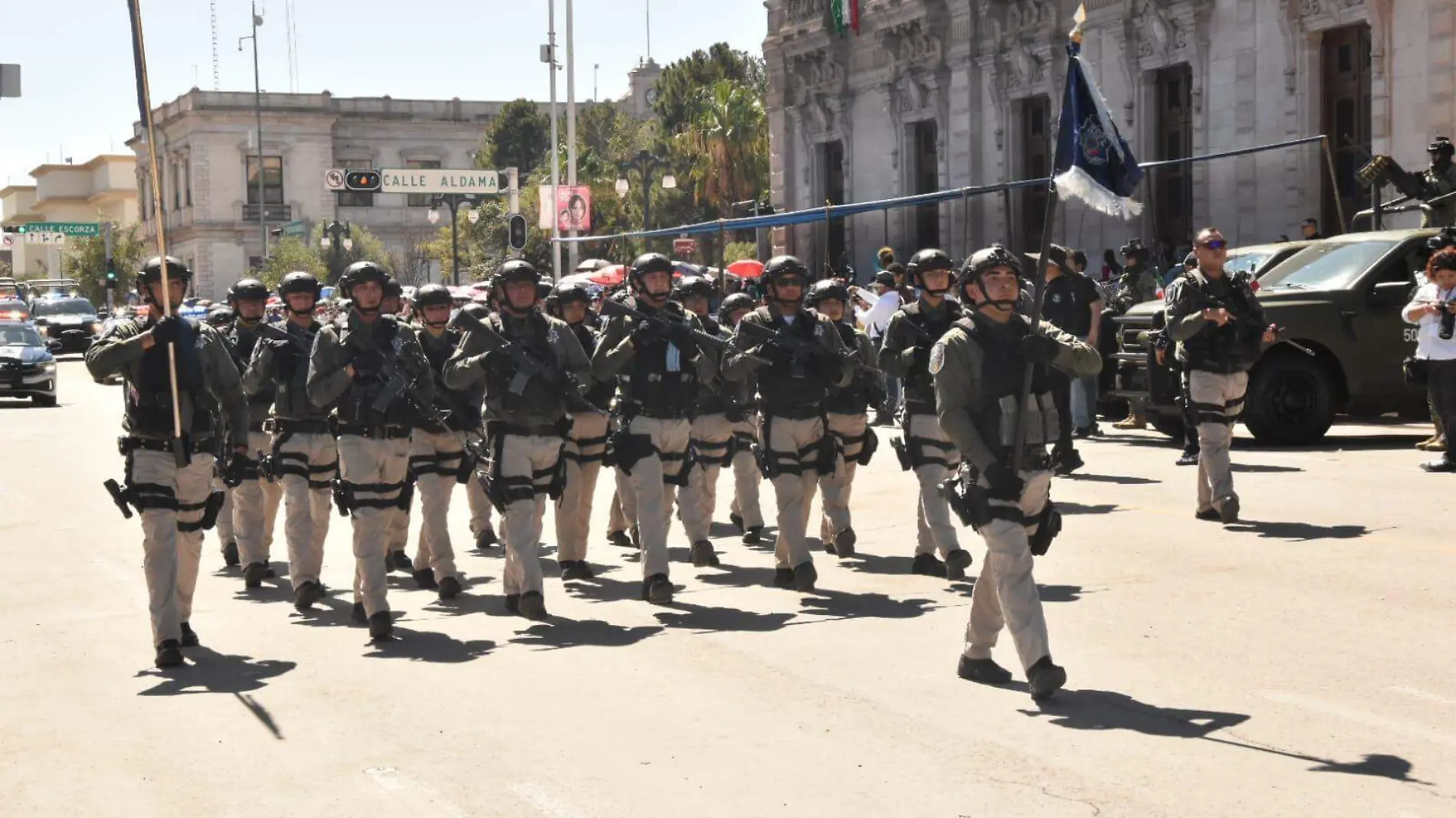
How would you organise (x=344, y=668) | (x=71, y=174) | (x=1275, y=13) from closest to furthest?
1. (x=344, y=668)
2. (x=1275, y=13)
3. (x=71, y=174)

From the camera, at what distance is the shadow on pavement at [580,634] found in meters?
9.47

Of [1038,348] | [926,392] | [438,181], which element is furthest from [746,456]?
[438,181]

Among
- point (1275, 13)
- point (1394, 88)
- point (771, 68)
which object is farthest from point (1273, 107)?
point (771, 68)

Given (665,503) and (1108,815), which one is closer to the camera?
(1108,815)

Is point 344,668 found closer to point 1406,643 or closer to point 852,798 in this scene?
point 852,798

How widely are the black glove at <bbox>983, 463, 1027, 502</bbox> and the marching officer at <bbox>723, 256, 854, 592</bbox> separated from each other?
3.05 m

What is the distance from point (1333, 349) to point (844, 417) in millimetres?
7552

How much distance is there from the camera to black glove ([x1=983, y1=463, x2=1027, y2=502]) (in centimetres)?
781

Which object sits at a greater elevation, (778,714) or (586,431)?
(586,431)

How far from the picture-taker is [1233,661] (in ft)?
27.8

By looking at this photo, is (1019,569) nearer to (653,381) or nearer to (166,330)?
(653,381)

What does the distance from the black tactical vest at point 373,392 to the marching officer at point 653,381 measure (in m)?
1.16

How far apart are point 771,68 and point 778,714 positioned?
41.6 meters

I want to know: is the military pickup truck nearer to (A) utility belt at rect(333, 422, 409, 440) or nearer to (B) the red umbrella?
(A) utility belt at rect(333, 422, 409, 440)
